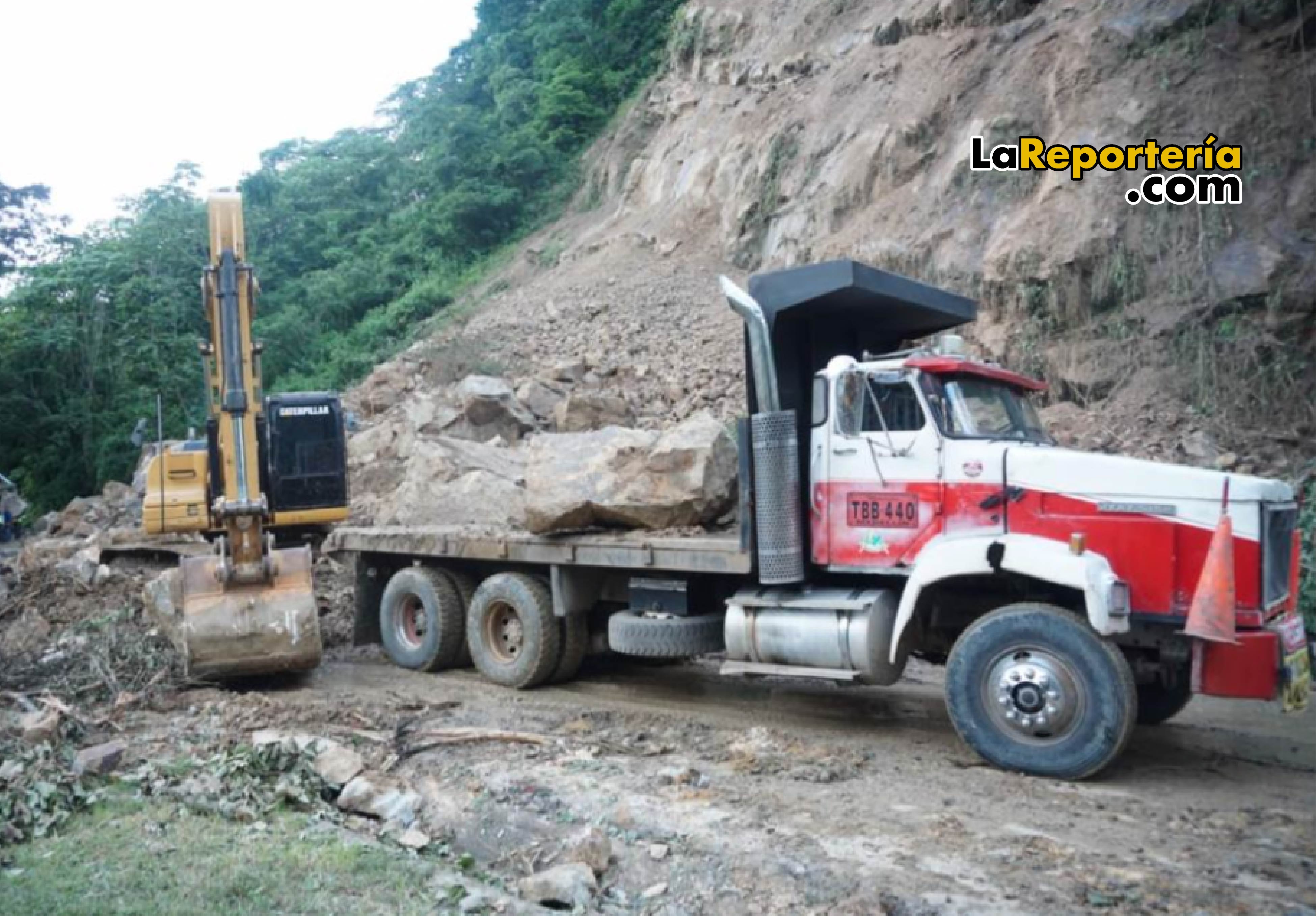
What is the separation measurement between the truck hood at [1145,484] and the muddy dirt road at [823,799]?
1.66 metres

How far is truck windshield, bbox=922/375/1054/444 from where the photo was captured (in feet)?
24.4

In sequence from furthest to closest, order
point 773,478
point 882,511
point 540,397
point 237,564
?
point 540,397 < point 237,564 < point 773,478 < point 882,511

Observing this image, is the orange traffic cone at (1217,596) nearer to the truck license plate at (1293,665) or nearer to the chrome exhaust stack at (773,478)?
the truck license plate at (1293,665)

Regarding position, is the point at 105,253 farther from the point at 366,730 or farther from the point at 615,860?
the point at 615,860

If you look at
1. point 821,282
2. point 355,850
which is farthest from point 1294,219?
point 355,850

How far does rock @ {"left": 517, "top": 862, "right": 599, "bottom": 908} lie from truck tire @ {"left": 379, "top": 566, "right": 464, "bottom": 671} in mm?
5185

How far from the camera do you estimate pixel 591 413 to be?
1864cm

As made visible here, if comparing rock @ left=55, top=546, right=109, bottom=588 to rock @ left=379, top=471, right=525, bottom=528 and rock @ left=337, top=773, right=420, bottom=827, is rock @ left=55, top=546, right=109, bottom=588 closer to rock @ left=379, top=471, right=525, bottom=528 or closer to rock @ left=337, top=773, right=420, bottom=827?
rock @ left=379, top=471, right=525, bottom=528

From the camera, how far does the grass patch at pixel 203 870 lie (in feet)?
15.2

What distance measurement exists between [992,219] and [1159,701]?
11812 millimetres

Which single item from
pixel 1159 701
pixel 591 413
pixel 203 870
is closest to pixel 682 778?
pixel 203 870

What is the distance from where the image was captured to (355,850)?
17.3ft

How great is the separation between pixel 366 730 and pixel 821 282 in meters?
4.61

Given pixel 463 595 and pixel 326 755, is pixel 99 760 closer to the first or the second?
pixel 326 755
